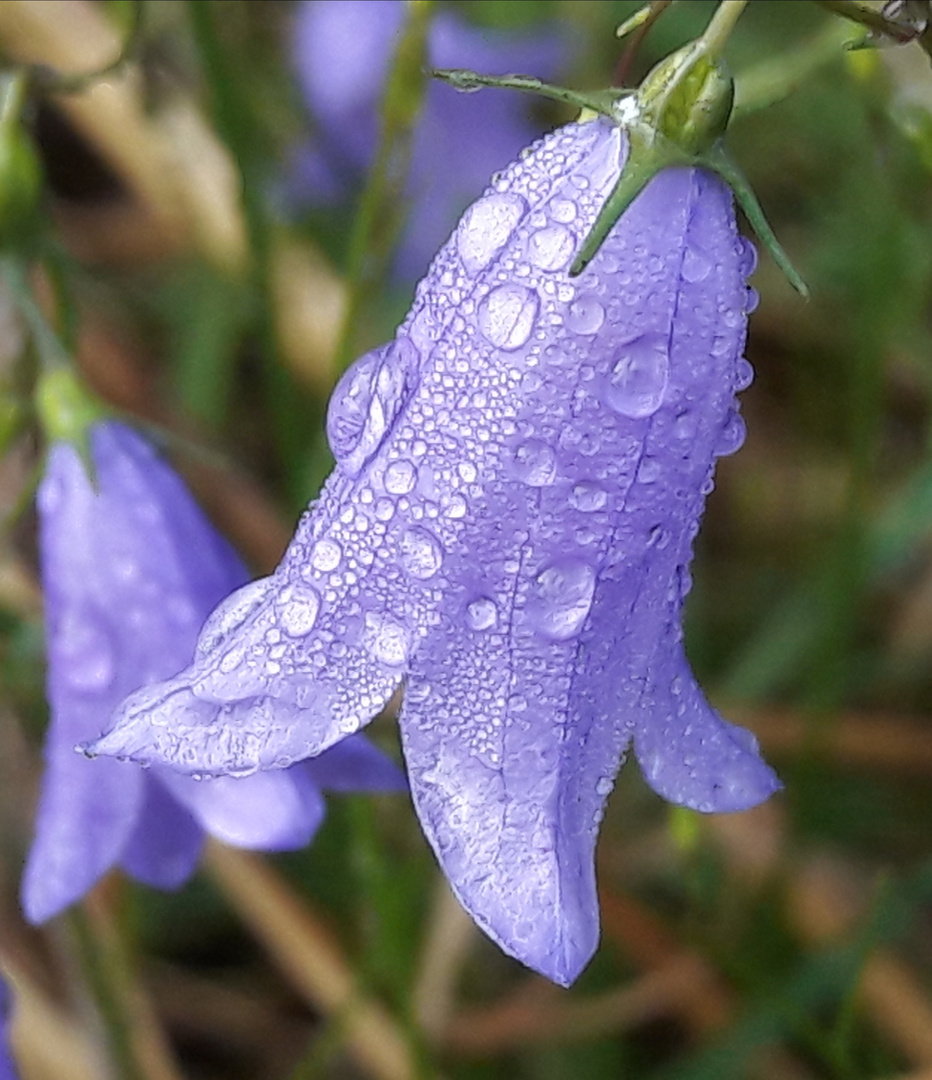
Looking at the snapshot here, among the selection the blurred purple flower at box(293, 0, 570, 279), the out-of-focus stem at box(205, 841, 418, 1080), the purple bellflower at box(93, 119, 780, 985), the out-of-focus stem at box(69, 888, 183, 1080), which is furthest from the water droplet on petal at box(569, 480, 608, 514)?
the blurred purple flower at box(293, 0, 570, 279)

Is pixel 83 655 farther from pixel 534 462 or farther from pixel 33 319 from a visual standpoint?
pixel 534 462

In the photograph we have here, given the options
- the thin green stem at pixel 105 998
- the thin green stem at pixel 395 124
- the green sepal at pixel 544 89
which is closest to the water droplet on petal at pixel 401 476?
the green sepal at pixel 544 89

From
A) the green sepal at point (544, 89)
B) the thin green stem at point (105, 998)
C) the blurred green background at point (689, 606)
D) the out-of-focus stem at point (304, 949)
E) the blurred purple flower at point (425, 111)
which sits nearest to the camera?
the green sepal at point (544, 89)

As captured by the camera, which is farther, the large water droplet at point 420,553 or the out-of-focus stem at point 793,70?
the out-of-focus stem at point 793,70

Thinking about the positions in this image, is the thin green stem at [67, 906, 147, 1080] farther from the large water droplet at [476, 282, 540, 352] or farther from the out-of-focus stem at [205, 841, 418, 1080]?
the large water droplet at [476, 282, 540, 352]

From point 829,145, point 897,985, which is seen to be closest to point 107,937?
point 897,985

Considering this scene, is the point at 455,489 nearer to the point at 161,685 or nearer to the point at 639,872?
the point at 161,685

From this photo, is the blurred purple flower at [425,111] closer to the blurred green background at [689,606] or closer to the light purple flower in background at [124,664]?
the blurred green background at [689,606]
